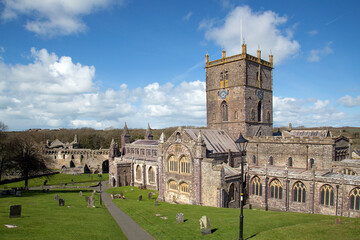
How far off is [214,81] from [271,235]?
30.8 m

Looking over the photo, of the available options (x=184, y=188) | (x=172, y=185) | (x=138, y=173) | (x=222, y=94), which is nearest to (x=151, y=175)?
(x=138, y=173)

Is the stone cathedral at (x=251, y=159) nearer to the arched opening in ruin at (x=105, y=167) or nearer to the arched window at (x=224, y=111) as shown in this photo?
the arched window at (x=224, y=111)

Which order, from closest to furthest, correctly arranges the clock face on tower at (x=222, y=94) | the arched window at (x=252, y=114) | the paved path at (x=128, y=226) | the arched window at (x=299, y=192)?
1. the paved path at (x=128, y=226)
2. the arched window at (x=299, y=192)
3. the arched window at (x=252, y=114)
4. the clock face on tower at (x=222, y=94)

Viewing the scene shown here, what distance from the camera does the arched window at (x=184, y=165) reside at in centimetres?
3272

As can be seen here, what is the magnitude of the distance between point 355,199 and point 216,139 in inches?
730

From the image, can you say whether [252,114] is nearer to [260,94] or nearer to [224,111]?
[260,94]

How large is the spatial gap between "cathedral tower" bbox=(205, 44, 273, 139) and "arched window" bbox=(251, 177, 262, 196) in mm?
8957

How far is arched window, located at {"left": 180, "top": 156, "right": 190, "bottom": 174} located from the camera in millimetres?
32719

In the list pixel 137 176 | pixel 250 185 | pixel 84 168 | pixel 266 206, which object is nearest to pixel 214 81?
pixel 250 185

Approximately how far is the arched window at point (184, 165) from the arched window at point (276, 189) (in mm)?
11091

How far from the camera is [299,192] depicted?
95.7 ft

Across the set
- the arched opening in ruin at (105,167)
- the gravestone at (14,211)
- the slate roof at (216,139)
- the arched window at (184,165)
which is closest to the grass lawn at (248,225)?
the arched window at (184,165)

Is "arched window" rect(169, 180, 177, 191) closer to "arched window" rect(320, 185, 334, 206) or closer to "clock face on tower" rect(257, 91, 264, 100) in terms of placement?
"arched window" rect(320, 185, 334, 206)

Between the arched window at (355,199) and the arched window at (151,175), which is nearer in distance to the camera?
the arched window at (355,199)
